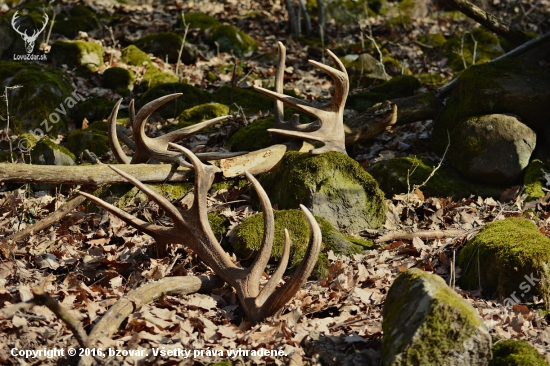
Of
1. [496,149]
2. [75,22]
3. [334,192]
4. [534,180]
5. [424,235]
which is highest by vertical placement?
[75,22]

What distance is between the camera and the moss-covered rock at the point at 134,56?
12727 mm

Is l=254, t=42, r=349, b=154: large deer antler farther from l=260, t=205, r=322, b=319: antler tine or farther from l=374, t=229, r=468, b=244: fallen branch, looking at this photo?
l=260, t=205, r=322, b=319: antler tine

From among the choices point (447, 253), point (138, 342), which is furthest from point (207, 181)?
point (447, 253)

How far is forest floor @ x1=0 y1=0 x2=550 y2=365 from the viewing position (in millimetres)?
4477

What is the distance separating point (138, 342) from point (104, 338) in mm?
234

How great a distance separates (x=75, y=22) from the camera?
582 inches

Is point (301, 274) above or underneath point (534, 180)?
above

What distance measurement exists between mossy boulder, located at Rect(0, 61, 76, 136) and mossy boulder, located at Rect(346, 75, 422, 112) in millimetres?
4878

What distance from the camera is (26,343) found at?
4375 millimetres

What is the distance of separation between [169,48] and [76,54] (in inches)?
75.6

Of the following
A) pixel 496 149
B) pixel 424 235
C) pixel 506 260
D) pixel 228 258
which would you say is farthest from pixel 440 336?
pixel 496 149

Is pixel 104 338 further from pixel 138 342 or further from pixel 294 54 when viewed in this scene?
pixel 294 54

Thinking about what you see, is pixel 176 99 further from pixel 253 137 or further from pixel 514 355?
pixel 514 355

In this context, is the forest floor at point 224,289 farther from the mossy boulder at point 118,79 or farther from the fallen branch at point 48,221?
the mossy boulder at point 118,79
